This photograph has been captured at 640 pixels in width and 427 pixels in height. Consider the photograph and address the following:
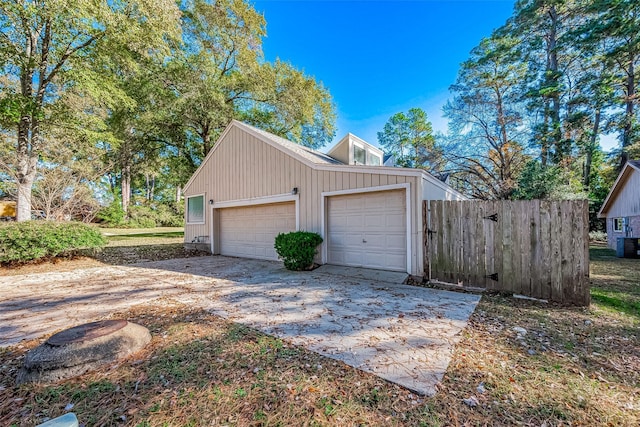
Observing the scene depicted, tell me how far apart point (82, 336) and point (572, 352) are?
196 inches

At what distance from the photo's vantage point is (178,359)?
257 cm

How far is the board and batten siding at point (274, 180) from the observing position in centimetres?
597

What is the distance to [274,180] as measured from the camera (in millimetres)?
8578

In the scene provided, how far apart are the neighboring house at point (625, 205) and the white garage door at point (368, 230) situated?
11816 mm

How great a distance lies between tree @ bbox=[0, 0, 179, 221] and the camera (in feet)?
25.7

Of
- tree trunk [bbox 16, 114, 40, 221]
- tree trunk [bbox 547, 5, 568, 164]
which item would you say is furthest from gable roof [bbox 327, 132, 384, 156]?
tree trunk [bbox 547, 5, 568, 164]

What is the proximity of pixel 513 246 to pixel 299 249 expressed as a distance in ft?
15.1

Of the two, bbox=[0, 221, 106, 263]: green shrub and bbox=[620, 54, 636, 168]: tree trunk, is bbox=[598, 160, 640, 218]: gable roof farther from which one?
bbox=[0, 221, 106, 263]: green shrub

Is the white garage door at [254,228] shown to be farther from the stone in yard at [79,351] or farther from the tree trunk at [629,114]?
the tree trunk at [629,114]

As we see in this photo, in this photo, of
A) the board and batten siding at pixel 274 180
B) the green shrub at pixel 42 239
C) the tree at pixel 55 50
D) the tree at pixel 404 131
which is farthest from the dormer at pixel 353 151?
the tree at pixel 404 131

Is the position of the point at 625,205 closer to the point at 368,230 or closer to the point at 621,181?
the point at 621,181

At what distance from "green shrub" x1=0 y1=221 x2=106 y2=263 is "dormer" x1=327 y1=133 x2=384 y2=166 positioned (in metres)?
9.19

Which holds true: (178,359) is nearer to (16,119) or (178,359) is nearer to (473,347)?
(473,347)

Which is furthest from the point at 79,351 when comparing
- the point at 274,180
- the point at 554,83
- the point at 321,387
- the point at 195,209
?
the point at 554,83
